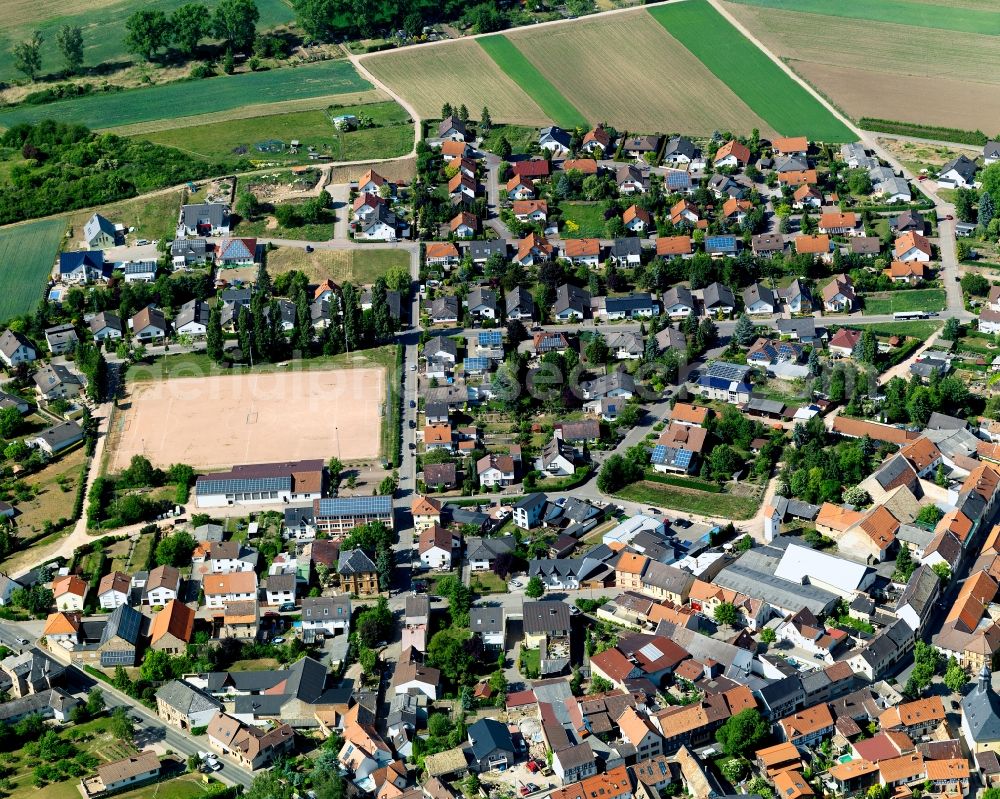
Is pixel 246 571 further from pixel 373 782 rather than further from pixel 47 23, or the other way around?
pixel 47 23

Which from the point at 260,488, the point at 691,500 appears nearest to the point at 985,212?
the point at 691,500

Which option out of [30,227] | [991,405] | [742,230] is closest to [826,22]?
[742,230]

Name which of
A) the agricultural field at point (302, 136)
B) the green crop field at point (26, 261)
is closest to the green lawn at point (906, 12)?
the agricultural field at point (302, 136)

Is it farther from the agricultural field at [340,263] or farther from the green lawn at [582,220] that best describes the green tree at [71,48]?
the green lawn at [582,220]

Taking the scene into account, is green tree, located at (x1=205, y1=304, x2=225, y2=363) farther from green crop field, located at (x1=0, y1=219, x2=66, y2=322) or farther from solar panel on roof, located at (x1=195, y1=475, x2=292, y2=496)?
green crop field, located at (x1=0, y1=219, x2=66, y2=322)

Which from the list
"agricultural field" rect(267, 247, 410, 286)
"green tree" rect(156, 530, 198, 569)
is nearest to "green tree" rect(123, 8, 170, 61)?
"agricultural field" rect(267, 247, 410, 286)
